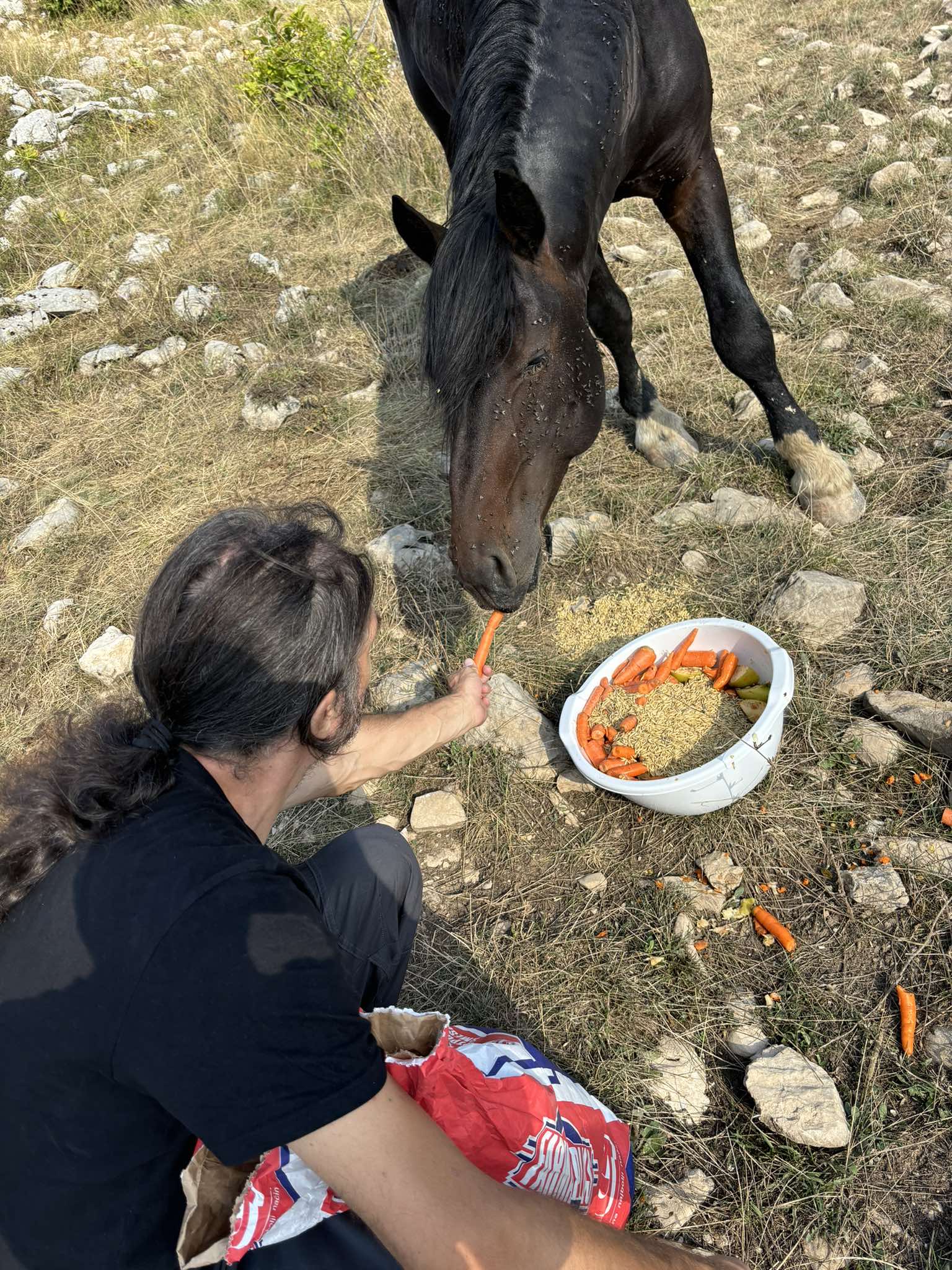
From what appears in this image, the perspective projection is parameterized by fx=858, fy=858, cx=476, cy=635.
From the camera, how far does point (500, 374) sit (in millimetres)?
2363

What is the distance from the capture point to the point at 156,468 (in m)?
4.79

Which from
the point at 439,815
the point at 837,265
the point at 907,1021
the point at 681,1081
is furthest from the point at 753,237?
the point at 681,1081

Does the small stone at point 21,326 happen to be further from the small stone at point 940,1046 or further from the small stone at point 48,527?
the small stone at point 940,1046

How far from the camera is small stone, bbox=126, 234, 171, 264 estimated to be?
651 cm

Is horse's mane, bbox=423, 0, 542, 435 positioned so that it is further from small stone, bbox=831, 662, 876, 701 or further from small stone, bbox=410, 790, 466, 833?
small stone, bbox=831, 662, 876, 701

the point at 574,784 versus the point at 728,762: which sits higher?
the point at 728,762

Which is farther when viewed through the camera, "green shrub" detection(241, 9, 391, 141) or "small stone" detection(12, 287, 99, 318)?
"green shrub" detection(241, 9, 391, 141)

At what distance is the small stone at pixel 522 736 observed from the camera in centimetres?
279

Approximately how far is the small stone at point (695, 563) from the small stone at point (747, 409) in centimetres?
95

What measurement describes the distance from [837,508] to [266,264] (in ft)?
15.4

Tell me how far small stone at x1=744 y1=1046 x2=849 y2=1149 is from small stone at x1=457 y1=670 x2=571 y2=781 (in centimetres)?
107

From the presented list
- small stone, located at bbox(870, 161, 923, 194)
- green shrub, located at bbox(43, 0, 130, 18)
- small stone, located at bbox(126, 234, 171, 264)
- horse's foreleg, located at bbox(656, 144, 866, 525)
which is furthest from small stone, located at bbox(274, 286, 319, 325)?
A: green shrub, located at bbox(43, 0, 130, 18)

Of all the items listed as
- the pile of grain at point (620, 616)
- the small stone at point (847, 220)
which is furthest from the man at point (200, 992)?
the small stone at point (847, 220)

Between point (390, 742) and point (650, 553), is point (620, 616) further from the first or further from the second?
point (390, 742)
